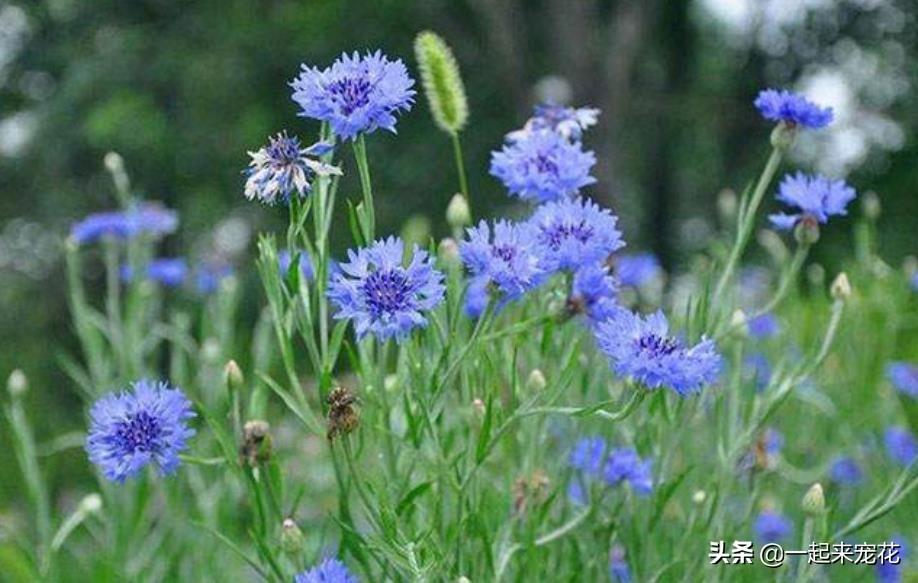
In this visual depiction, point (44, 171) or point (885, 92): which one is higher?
point (885, 92)

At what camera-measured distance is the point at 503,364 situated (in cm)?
159

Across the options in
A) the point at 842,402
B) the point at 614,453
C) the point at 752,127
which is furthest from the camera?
the point at 752,127

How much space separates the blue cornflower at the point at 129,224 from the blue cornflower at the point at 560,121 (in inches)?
40.3

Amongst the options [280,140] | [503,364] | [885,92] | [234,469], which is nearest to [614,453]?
[503,364]

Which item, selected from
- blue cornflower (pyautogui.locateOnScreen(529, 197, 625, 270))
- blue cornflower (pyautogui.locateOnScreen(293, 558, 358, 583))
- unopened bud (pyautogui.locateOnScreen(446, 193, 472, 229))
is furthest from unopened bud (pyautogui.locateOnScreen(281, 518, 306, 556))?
unopened bud (pyautogui.locateOnScreen(446, 193, 472, 229))

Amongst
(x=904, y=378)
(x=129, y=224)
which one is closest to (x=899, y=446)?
(x=904, y=378)

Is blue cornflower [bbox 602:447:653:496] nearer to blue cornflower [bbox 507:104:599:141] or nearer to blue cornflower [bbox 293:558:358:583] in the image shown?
blue cornflower [bbox 507:104:599:141]

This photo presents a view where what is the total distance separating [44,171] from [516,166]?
29.3 ft

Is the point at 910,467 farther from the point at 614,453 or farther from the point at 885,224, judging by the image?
the point at 885,224

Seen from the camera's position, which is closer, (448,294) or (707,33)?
(448,294)

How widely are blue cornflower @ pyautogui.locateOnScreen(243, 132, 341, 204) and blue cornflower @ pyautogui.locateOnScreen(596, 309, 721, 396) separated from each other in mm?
269

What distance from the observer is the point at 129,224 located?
2.53m

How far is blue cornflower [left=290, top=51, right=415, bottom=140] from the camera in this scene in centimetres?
125

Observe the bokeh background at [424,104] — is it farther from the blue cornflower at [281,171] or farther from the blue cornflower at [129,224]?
the blue cornflower at [281,171]
